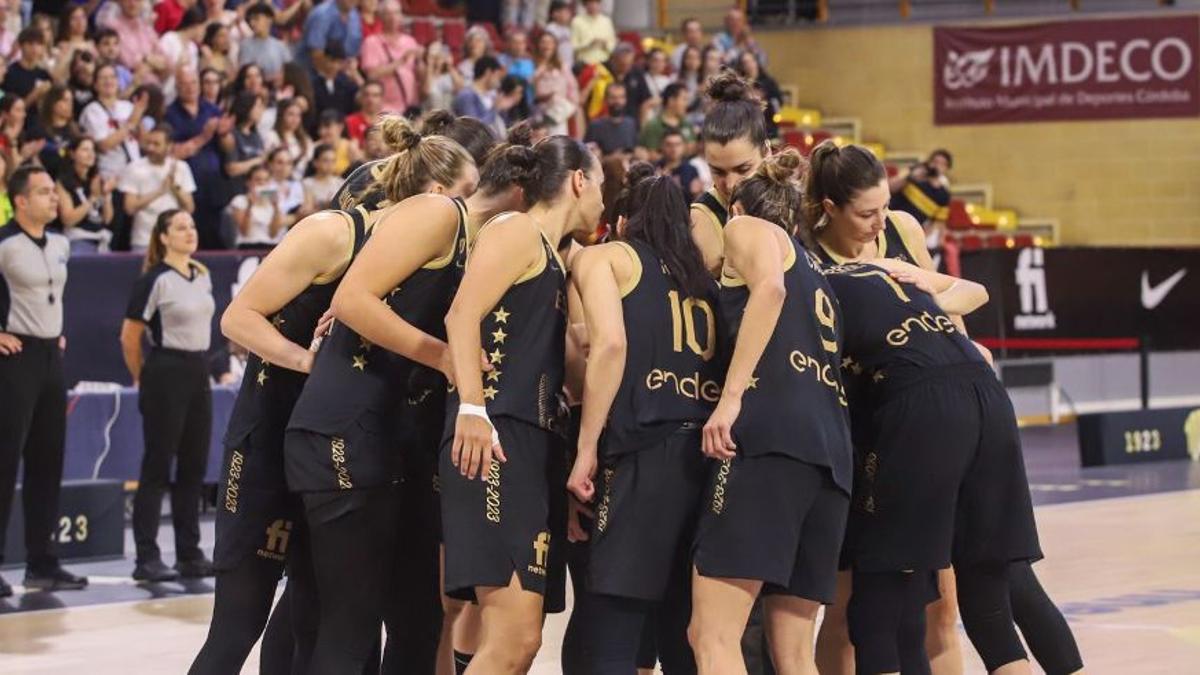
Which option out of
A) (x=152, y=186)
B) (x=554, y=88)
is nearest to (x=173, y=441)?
(x=152, y=186)

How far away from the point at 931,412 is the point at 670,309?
0.78 m

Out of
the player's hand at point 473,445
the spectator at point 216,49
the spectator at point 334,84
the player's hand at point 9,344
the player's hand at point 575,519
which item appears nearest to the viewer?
the player's hand at point 473,445

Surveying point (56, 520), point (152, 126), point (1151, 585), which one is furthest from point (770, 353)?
point (152, 126)

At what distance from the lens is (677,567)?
5.50m

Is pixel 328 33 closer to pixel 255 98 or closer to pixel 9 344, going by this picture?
pixel 255 98

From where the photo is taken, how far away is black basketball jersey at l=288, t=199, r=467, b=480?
5449 millimetres

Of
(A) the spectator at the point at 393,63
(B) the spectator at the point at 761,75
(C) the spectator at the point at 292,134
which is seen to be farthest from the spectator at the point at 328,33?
(B) the spectator at the point at 761,75

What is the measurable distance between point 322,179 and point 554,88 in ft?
13.3

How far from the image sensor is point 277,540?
570cm

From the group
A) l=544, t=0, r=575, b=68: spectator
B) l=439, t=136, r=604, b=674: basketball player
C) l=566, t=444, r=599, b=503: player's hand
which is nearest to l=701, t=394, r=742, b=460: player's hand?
l=566, t=444, r=599, b=503: player's hand

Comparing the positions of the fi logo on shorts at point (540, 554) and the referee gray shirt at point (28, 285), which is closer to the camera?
the fi logo on shorts at point (540, 554)

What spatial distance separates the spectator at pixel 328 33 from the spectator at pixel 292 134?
5.43ft

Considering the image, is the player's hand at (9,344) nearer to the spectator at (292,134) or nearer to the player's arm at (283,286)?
the player's arm at (283,286)

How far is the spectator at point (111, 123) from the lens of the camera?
14297mm
